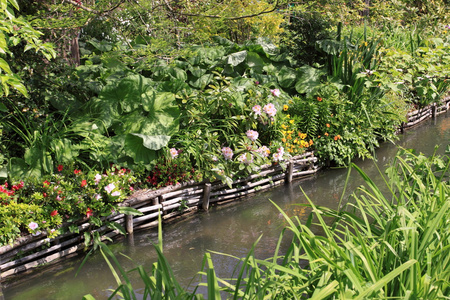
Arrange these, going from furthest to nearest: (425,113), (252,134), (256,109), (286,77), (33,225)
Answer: (425,113)
(286,77)
(256,109)
(252,134)
(33,225)

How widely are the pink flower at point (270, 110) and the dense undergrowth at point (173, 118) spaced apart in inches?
0.8

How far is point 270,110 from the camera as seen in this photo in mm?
6215

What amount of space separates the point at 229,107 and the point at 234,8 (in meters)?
1.33

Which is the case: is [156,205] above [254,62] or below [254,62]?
below

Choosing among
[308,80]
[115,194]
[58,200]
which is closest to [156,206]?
[115,194]

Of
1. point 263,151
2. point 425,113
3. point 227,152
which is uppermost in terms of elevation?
point 227,152

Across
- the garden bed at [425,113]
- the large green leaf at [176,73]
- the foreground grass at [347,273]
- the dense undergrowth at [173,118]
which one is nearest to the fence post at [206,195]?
the dense undergrowth at [173,118]

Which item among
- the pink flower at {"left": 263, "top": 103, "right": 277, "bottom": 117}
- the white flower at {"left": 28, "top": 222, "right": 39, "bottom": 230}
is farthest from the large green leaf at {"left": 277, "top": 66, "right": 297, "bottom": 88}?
the white flower at {"left": 28, "top": 222, "right": 39, "bottom": 230}

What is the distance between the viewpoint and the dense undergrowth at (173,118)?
4672 mm

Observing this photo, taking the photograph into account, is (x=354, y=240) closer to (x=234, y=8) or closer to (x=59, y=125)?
(x=59, y=125)

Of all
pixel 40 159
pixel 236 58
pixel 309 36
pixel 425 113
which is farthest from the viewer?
pixel 425 113

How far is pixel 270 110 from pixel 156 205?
6.88 feet

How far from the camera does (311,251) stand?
2.29 meters

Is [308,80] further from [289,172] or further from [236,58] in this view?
[289,172]
